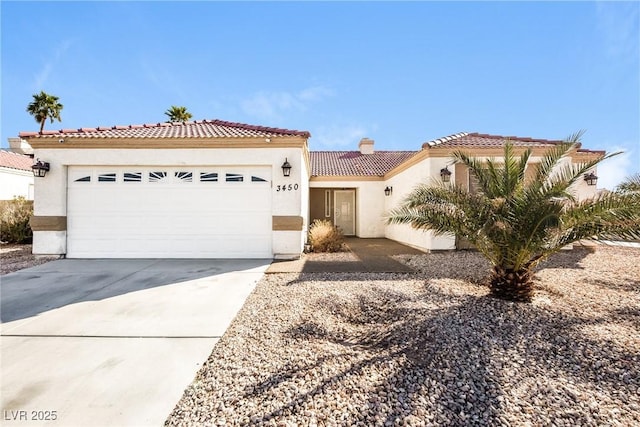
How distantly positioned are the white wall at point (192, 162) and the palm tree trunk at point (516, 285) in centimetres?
594

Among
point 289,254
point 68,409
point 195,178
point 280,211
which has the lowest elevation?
point 68,409

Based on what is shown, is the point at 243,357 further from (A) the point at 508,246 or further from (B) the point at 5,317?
(A) the point at 508,246

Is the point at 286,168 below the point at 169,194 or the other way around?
the other way around

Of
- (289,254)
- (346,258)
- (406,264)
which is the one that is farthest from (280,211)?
(406,264)

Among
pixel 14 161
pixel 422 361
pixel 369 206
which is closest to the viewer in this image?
pixel 422 361

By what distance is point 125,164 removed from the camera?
31.5 ft

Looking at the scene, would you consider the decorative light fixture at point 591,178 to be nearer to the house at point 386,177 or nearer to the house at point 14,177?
the house at point 386,177

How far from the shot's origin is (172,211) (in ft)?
31.8

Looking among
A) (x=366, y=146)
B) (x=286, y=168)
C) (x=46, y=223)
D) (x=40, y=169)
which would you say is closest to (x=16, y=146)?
(x=40, y=169)

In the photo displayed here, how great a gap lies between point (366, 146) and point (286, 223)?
1369 centimetres

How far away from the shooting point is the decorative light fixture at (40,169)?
9.24 metres

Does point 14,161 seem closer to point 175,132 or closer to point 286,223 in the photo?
point 175,132

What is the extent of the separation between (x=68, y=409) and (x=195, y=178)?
794cm

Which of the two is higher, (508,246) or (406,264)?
(508,246)
